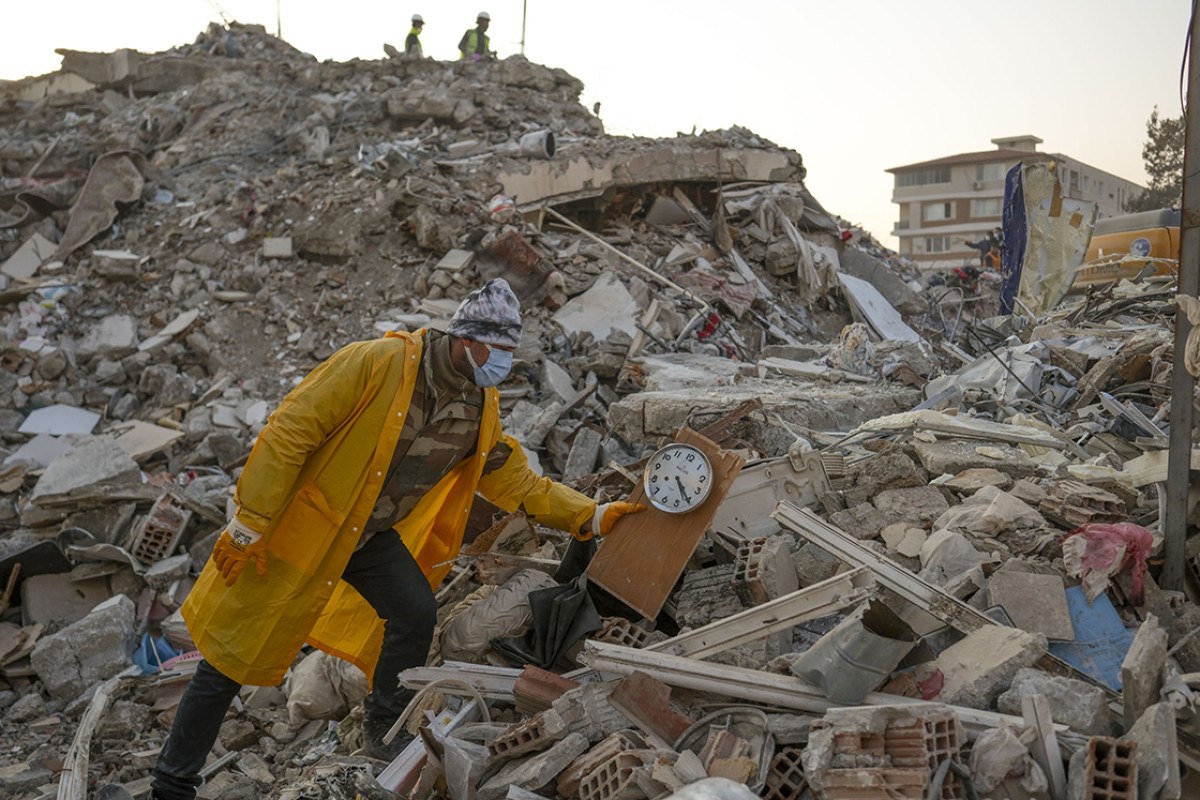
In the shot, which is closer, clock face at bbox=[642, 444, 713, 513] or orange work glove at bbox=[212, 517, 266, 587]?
orange work glove at bbox=[212, 517, 266, 587]

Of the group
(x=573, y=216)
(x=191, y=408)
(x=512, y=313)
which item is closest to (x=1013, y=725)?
(x=512, y=313)

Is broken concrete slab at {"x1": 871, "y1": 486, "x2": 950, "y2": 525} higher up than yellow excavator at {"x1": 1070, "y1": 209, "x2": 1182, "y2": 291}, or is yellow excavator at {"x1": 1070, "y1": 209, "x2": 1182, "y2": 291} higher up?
yellow excavator at {"x1": 1070, "y1": 209, "x2": 1182, "y2": 291}

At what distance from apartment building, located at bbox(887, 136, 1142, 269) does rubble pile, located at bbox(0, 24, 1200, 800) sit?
3977 cm

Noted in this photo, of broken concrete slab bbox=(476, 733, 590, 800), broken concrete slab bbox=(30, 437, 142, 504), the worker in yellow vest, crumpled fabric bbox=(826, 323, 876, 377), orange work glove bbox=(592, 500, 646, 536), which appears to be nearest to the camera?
broken concrete slab bbox=(476, 733, 590, 800)

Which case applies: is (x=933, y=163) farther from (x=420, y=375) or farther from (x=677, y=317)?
(x=420, y=375)

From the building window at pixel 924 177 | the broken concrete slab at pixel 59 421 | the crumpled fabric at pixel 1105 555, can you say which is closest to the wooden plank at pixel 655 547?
the crumpled fabric at pixel 1105 555

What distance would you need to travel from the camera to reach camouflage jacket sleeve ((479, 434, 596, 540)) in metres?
4.01

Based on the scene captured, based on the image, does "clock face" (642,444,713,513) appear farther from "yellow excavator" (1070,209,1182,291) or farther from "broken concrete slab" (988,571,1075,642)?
"yellow excavator" (1070,209,1182,291)

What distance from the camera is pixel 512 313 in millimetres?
3629

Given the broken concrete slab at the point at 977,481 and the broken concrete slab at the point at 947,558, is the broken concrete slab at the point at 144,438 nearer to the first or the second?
the broken concrete slab at the point at 977,481

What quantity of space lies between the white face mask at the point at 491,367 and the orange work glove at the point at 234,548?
930 millimetres

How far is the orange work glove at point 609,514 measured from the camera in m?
4.05

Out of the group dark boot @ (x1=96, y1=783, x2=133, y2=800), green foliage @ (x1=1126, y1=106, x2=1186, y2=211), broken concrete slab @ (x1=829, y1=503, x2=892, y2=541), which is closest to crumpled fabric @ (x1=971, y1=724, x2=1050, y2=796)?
broken concrete slab @ (x1=829, y1=503, x2=892, y2=541)

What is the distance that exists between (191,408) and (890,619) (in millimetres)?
7995
